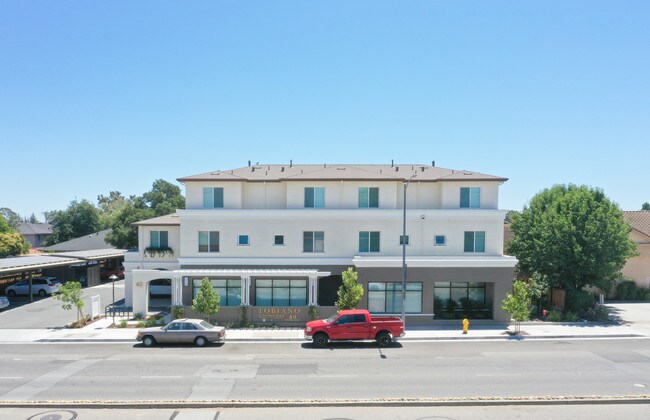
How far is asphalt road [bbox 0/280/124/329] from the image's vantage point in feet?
99.2

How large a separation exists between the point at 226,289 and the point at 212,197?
22.0ft

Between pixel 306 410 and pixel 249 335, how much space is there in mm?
12533

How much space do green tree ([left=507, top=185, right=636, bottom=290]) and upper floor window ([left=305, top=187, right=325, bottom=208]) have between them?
15.7m

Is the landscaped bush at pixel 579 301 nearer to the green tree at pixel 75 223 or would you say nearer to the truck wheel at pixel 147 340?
the truck wheel at pixel 147 340

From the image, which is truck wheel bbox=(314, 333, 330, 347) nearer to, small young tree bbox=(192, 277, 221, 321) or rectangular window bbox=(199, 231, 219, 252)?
small young tree bbox=(192, 277, 221, 321)

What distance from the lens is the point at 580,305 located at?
3178 centimetres

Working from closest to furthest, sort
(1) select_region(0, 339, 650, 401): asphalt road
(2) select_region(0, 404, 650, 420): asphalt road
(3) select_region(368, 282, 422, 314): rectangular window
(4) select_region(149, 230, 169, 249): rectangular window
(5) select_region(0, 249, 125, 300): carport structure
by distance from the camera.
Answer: (2) select_region(0, 404, 650, 420): asphalt road < (1) select_region(0, 339, 650, 401): asphalt road < (3) select_region(368, 282, 422, 314): rectangular window < (4) select_region(149, 230, 169, 249): rectangular window < (5) select_region(0, 249, 125, 300): carport structure

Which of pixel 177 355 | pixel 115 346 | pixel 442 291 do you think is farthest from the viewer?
pixel 442 291

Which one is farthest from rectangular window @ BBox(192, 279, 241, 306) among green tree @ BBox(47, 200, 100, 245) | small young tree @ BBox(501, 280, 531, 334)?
green tree @ BBox(47, 200, 100, 245)

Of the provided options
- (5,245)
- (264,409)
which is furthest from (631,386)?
(5,245)

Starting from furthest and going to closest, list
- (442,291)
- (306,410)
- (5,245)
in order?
(5,245), (442,291), (306,410)

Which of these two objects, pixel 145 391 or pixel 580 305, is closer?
pixel 145 391

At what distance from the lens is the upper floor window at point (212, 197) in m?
32.7

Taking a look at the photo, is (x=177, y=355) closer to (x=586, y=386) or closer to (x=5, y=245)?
(x=586, y=386)
